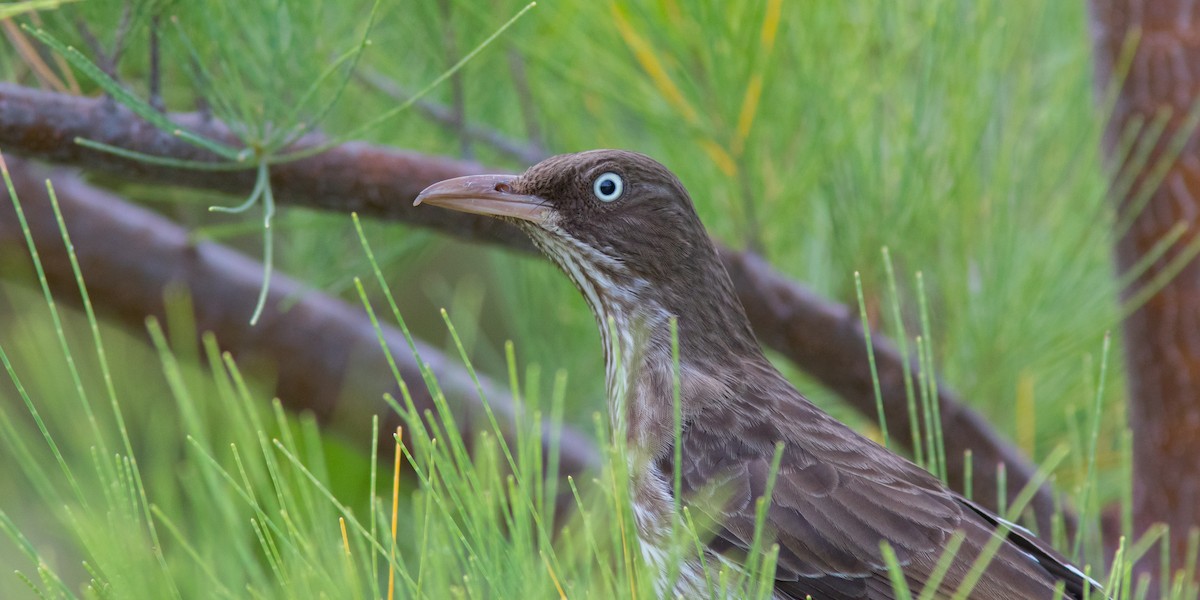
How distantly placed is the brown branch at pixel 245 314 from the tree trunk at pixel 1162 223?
1285 millimetres

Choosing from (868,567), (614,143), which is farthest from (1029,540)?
(614,143)

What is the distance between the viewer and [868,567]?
7.54 ft

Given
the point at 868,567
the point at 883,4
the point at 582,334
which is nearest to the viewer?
the point at 868,567

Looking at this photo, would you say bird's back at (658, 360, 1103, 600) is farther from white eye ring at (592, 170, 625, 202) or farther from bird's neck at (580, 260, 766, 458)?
white eye ring at (592, 170, 625, 202)

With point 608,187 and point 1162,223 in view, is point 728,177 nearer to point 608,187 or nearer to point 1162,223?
point 608,187

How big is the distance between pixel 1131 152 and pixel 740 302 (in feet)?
3.23

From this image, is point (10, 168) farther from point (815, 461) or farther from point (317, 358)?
point (815, 461)

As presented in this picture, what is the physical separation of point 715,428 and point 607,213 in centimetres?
48

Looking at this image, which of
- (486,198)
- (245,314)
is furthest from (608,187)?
(245,314)

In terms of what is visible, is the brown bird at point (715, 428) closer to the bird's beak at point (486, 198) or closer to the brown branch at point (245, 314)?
the bird's beak at point (486, 198)

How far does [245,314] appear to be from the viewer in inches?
121

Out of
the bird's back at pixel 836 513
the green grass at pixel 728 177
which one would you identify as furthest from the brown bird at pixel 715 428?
the green grass at pixel 728 177

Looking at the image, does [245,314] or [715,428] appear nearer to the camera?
[715,428]

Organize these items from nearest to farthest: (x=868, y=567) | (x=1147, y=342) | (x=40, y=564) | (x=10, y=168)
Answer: (x=40, y=564) → (x=868, y=567) → (x=1147, y=342) → (x=10, y=168)
